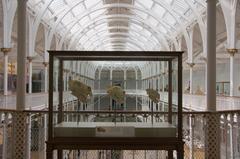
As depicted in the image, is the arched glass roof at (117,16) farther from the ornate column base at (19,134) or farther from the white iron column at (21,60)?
the ornate column base at (19,134)

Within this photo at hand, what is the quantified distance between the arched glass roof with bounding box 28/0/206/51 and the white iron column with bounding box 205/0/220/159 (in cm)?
1530

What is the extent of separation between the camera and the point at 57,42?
112ft

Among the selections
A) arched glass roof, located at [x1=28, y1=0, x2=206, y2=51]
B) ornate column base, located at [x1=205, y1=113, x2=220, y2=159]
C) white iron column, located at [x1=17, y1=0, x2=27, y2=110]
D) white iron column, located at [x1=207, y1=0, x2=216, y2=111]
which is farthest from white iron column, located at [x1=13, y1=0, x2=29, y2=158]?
arched glass roof, located at [x1=28, y1=0, x2=206, y2=51]

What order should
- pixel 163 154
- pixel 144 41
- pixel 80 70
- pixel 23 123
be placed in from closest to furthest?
pixel 23 123
pixel 163 154
pixel 80 70
pixel 144 41

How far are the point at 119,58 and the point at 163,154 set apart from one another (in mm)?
3087

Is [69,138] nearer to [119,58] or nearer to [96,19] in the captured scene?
[119,58]

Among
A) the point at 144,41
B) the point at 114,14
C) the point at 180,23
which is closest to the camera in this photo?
the point at 180,23

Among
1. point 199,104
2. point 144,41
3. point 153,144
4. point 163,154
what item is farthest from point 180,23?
point 153,144

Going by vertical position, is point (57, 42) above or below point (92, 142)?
above

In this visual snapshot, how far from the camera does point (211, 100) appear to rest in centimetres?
771

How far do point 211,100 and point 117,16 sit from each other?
30.7 meters

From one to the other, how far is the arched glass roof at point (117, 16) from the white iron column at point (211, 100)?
15304 mm

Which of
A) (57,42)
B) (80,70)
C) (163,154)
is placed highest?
(57,42)

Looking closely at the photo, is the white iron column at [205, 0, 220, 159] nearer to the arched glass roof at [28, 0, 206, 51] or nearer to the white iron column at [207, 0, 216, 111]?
the white iron column at [207, 0, 216, 111]
